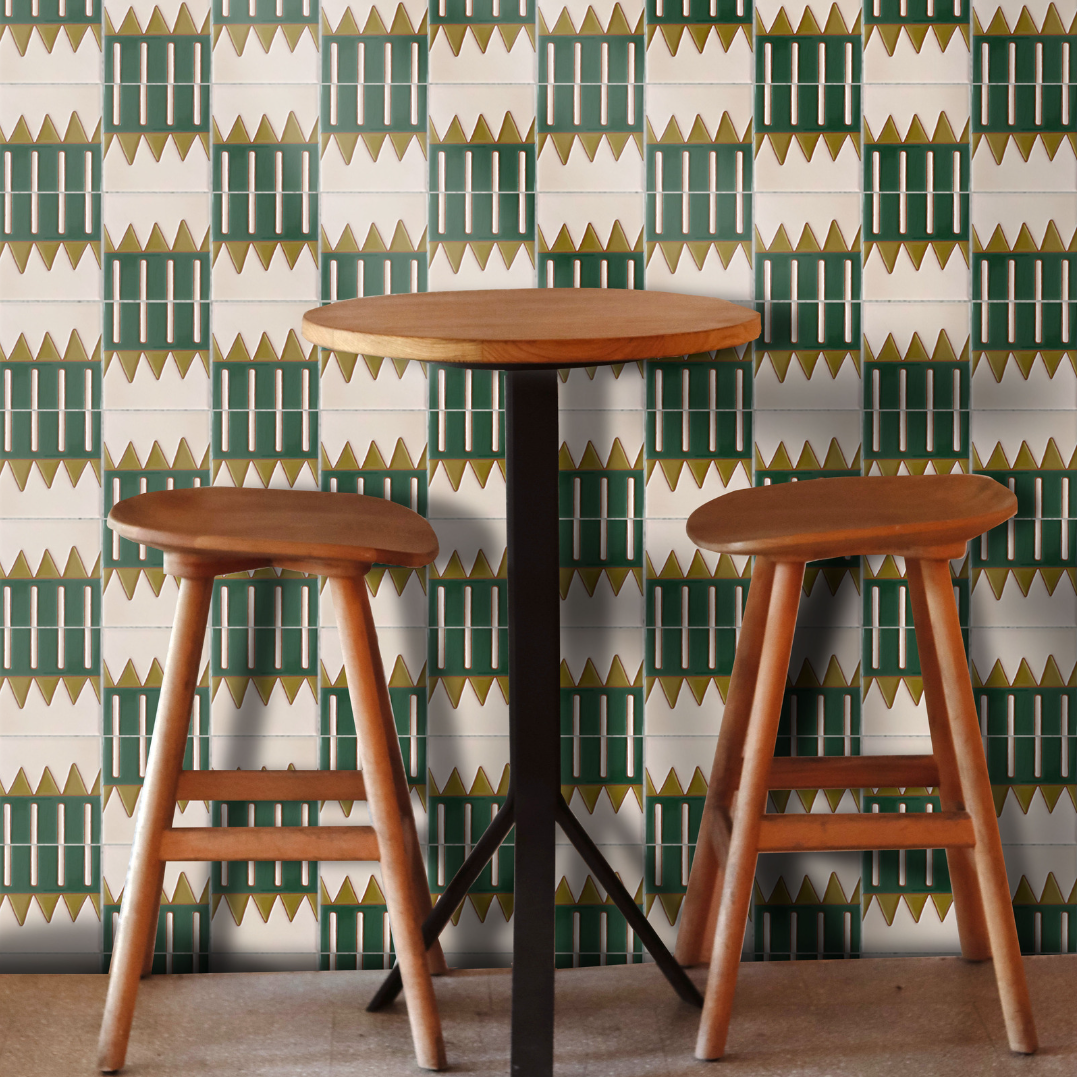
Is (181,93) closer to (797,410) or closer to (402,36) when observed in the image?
(402,36)

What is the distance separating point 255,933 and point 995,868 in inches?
50.2

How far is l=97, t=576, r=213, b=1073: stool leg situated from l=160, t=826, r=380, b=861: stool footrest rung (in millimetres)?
35

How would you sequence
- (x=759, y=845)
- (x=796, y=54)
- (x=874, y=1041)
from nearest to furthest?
(x=759, y=845), (x=874, y=1041), (x=796, y=54)

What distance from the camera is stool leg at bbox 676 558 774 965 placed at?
79.7 inches

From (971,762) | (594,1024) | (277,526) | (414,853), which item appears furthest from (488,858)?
(971,762)

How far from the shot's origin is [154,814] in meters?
1.83

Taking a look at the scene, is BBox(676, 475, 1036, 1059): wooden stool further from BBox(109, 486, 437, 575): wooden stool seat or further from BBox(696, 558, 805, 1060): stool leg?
BBox(109, 486, 437, 575): wooden stool seat

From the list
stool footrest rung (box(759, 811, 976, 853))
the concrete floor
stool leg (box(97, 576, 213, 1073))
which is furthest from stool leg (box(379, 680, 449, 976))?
stool footrest rung (box(759, 811, 976, 853))

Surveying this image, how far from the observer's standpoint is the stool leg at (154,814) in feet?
6.00

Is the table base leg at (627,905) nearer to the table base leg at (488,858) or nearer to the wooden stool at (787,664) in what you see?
the table base leg at (488,858)

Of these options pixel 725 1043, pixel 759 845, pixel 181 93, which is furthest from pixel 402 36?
pixel 725 1043

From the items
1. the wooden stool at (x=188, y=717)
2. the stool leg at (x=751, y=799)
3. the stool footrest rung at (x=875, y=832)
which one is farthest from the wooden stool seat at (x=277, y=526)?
the stool footrest rung at (x=875, y=832)

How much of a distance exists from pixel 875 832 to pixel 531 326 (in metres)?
0.92

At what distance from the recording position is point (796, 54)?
211cm
